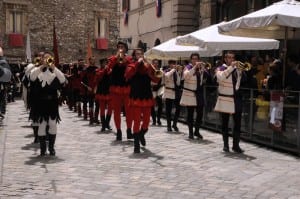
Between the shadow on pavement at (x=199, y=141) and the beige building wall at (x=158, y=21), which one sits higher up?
the beige building wall at (x=158, y=21)

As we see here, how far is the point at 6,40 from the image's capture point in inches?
1439

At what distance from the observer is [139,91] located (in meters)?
9.79

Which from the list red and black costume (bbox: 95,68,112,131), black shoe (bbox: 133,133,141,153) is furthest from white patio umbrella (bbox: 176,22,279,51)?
black shoe (bbox: 133,133,141,153)

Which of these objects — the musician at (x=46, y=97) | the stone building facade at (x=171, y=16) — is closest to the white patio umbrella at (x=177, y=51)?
the stone building facade at (x=171, y=16)

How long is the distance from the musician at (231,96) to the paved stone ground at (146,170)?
410 mm

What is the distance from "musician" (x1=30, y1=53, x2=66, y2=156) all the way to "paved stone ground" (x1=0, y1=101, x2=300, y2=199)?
1.47ft

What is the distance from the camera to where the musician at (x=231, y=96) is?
9.94 meters

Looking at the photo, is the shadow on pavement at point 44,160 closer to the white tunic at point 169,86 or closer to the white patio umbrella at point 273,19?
the white patio umbrella at point 273,19

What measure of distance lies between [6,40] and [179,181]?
31318 mm

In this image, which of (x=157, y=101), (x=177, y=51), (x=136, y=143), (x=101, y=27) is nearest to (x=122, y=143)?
(x=136, y=143)

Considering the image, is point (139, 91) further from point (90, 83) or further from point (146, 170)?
point (90, 83)

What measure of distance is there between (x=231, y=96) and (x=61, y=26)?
99.8 feet

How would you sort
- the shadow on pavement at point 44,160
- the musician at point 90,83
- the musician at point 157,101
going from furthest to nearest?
the musician at point 90,83, the musician at point 157,101, the shadow on pavement at point 44,160

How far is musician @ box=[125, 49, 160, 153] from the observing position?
9.74m
